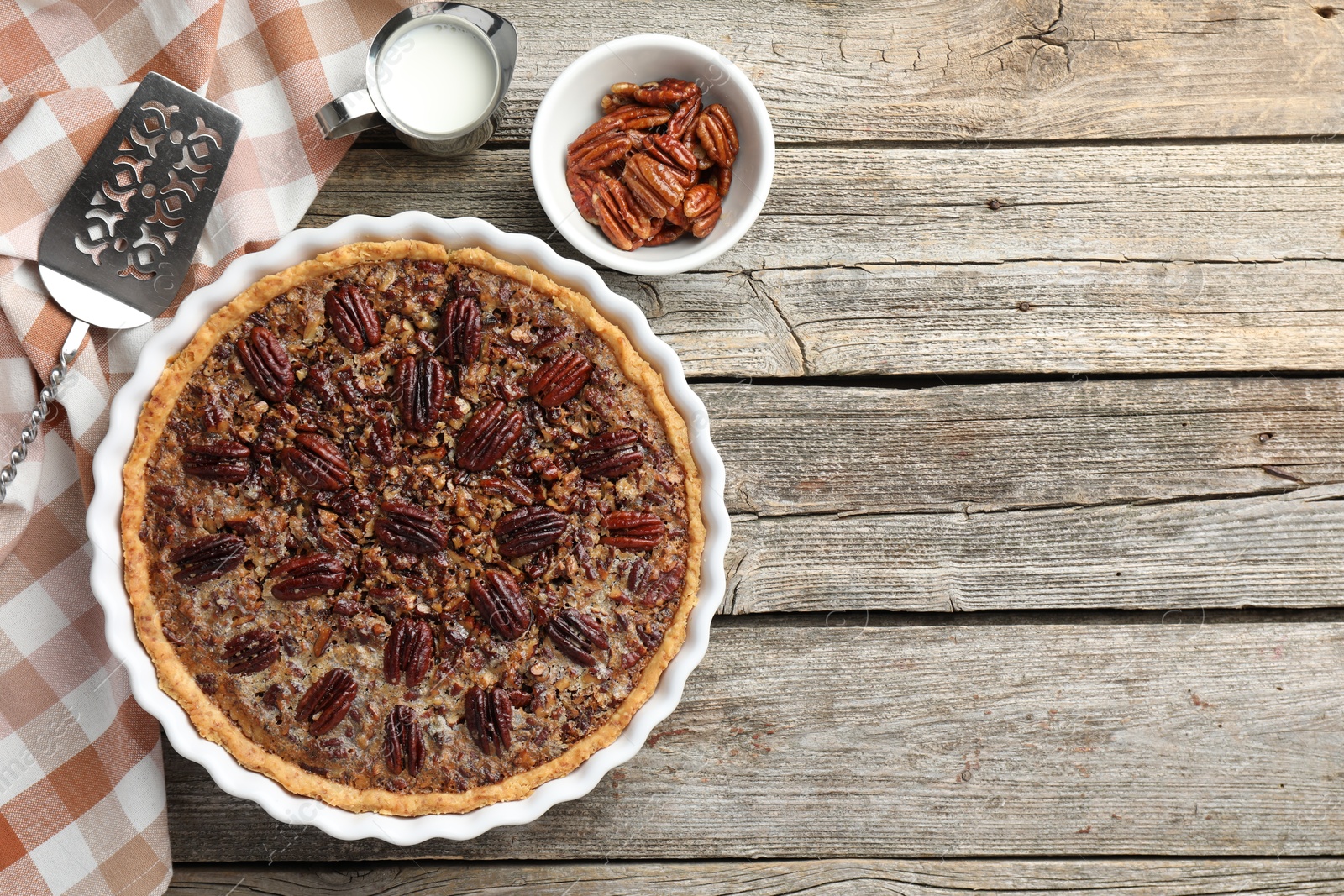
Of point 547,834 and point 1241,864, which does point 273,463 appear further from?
point 1241,864

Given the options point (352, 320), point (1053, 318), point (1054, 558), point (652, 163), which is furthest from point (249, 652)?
point (1053, 318)

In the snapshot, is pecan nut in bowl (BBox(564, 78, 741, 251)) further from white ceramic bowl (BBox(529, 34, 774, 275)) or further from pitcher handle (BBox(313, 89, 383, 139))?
pitcher handle (BBox(313, 89, 383, 139))

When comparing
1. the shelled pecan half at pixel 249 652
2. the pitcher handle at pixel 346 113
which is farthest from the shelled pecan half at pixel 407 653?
the pitcher handle at pixel 346 113

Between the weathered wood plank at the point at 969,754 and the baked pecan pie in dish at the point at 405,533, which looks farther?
the weathered wood plank at the point at 969,754

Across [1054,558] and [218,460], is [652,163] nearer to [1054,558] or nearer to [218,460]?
[218,460]

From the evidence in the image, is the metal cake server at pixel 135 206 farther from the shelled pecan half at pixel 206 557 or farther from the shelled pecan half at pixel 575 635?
the shelled pecan half at pixel 575 635

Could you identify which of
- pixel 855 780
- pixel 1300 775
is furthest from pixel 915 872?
pixel 1300 775
